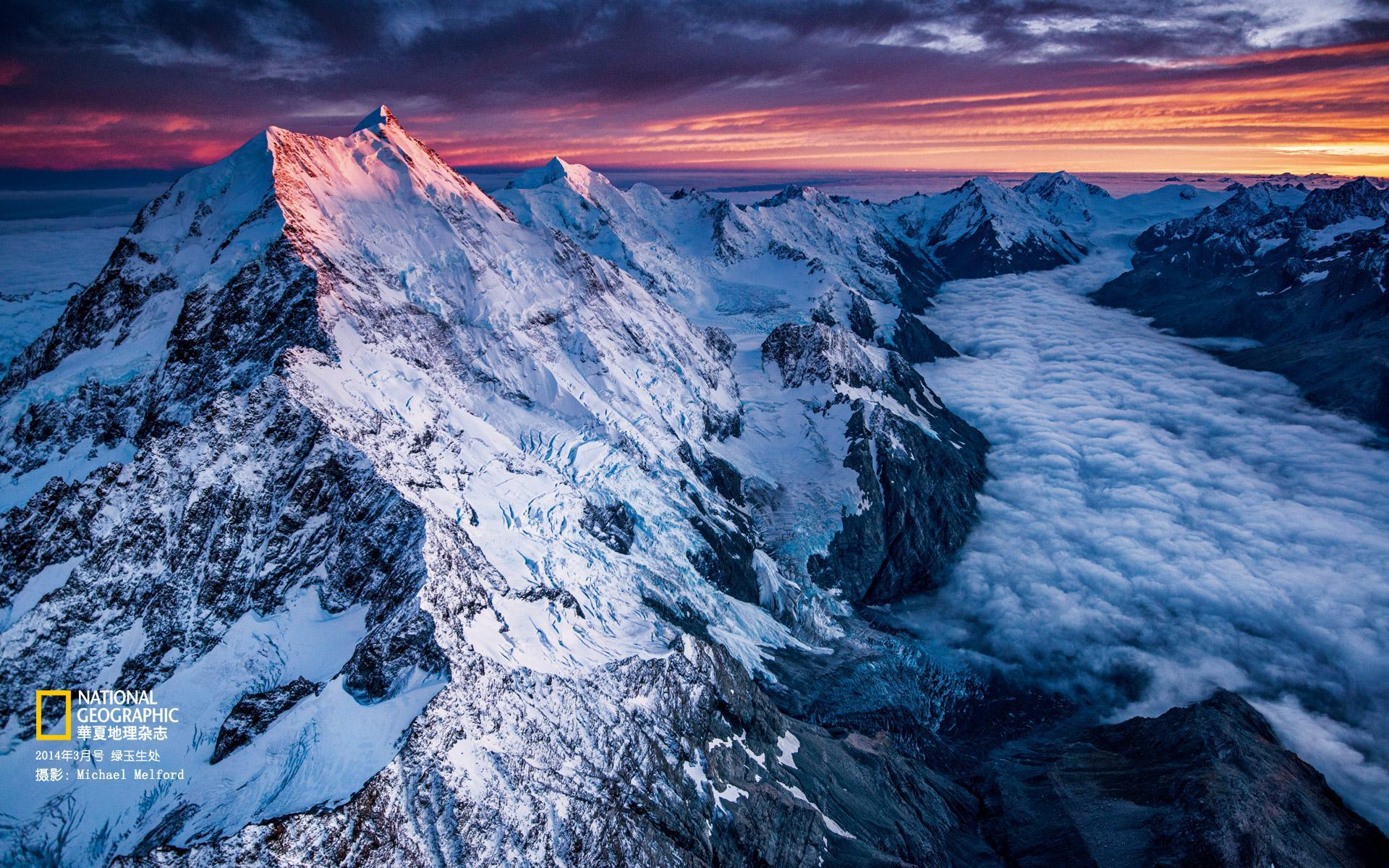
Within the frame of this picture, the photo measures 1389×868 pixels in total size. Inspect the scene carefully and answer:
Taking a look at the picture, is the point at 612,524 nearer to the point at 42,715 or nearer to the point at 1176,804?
the point at 42,715

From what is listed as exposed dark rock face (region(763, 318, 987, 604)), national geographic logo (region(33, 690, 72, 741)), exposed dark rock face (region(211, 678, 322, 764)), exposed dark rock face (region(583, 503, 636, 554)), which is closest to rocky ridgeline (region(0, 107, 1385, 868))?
exposed dark rock face (region(211, 678, 322, 764))

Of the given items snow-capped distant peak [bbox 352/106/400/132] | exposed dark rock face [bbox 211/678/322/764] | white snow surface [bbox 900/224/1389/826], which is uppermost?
snow-capped distant peak [bbox 352/106/400/132]

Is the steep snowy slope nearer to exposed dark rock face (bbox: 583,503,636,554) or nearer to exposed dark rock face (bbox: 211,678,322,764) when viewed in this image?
exposed dark rock face (bbox: 211,678,322,764)

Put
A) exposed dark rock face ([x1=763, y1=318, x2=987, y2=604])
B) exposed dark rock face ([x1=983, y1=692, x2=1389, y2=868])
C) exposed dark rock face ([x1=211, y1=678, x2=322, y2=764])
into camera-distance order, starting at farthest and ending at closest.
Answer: exposed dark rock face ([x1=763, y1=318, x2=987, y2=604]) → exposed dark rock face ([x1=983, y1=692, x2=1389, y2=868]) → exposed dark rock face ([x1=211, y1=678, x2=322, y2=764])

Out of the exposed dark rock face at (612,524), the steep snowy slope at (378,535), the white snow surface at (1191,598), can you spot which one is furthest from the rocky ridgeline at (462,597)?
the white snow surface at (1191,598)

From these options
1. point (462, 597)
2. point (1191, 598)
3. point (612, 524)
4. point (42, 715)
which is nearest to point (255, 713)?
point (462, 597)

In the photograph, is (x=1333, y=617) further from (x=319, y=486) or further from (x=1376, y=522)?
(x=319, y=486)

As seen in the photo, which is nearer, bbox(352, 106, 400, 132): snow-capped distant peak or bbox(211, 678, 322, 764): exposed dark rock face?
bbox(211, 678, 322, 764): exposed dark rock face
